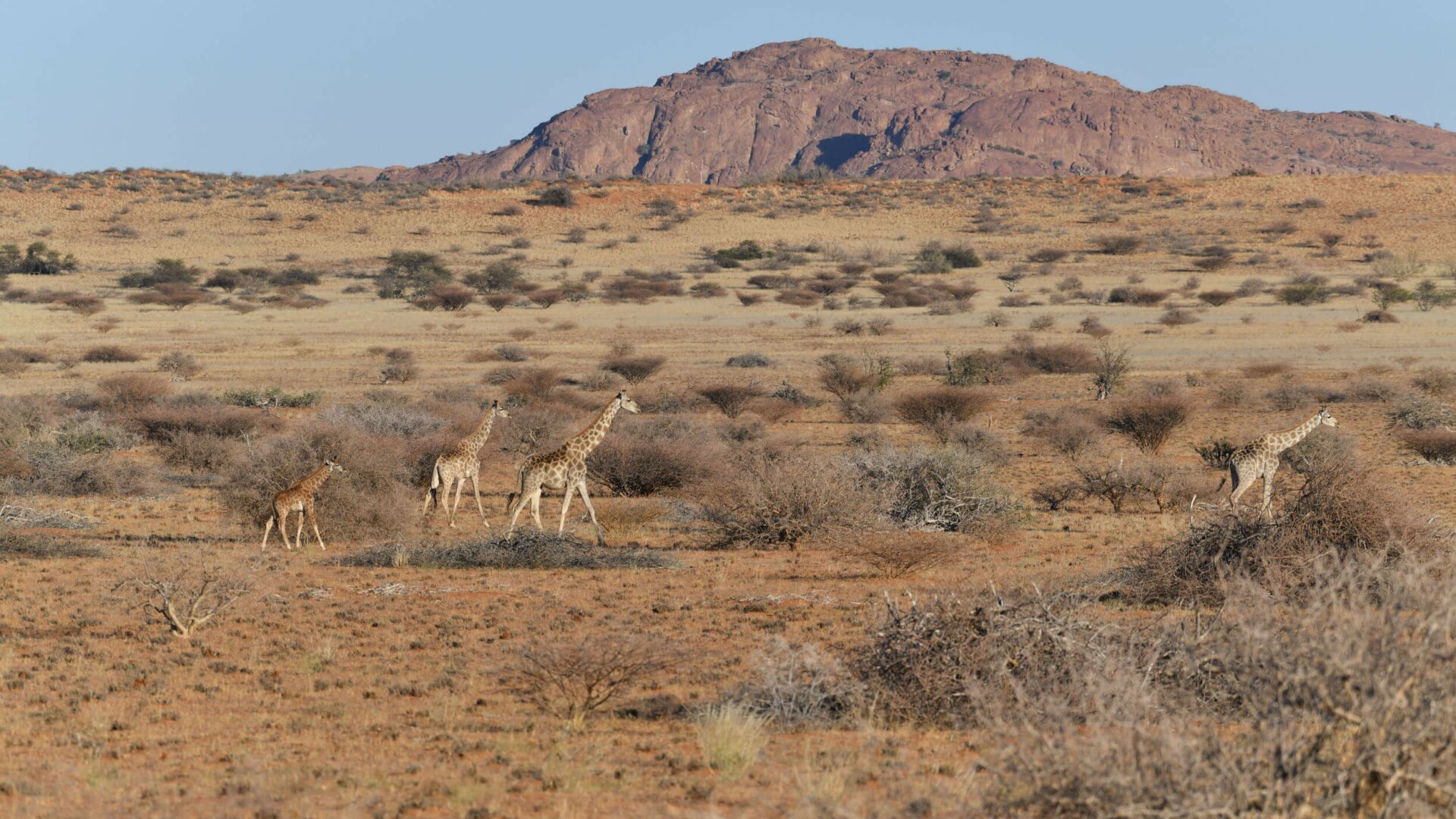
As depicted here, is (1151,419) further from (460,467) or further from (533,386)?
(533,386)

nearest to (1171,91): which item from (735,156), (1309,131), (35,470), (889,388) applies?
(1309,131)

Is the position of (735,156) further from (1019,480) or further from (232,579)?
(232,579)

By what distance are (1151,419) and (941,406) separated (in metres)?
3.96

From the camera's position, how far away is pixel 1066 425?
2388 centimetres

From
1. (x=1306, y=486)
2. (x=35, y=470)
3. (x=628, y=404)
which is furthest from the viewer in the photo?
(x=35, y=470)

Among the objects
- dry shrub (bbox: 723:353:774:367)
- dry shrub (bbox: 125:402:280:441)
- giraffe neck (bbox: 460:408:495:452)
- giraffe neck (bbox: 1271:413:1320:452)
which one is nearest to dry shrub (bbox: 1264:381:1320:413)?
giraffe neck (bbox: 1271:413:1320:452)

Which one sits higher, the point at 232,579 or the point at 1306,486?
the point at 1306,486

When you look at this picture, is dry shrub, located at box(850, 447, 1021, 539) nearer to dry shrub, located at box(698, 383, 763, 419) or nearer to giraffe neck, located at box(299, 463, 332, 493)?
giraffe neck, located at box(299, 463, 332, 493)

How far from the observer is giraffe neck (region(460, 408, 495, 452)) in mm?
17328

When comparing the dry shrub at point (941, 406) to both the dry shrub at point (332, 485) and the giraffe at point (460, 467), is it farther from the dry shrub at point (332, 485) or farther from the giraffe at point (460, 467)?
the dry shrub at point (332, 485)

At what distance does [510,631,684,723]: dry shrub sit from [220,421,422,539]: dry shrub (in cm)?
775

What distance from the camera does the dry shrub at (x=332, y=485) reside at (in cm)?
1677

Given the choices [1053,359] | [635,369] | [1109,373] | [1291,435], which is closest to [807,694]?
[1291,435]

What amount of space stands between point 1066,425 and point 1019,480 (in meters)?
2.67
